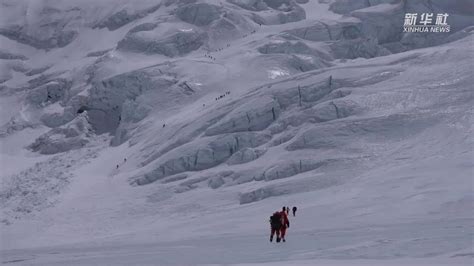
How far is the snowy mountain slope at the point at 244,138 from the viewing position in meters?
30.2

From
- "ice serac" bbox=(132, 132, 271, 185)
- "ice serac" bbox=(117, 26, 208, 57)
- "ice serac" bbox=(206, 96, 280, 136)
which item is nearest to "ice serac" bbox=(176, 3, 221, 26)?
"ice serac" bbox=(117, 26, 208, 57)

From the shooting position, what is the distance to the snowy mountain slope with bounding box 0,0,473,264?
30188 mm

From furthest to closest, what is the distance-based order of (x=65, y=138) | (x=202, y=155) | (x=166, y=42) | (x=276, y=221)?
(x=166, y=42) → (x=65, y=138) → (x=202, y=155) → (x=276, y=221)

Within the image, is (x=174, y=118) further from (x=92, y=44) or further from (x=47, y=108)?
(x=92, y=44)

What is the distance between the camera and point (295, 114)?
5756cm

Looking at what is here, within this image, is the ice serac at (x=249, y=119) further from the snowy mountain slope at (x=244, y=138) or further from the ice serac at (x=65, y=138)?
the ice serac at (x=65, y=138)

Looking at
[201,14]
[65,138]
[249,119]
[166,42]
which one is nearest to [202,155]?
[249,119]

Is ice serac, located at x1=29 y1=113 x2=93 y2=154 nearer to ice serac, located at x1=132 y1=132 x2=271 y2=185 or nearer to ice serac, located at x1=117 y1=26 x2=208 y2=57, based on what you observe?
ice serac, located at x1=117 y1=26 x2=208 y2=57

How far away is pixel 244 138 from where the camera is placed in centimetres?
5706

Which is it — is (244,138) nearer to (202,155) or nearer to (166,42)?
(202,155)

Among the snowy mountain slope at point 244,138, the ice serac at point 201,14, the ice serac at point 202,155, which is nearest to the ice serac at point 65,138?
the snowy mountain slope at point 244,138

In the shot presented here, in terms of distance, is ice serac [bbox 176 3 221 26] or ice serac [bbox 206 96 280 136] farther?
ice serac [bbox 176 3 221 26]

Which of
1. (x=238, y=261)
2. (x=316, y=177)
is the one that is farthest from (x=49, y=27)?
(x=238, y=261)

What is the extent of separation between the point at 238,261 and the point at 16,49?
123905 mm
